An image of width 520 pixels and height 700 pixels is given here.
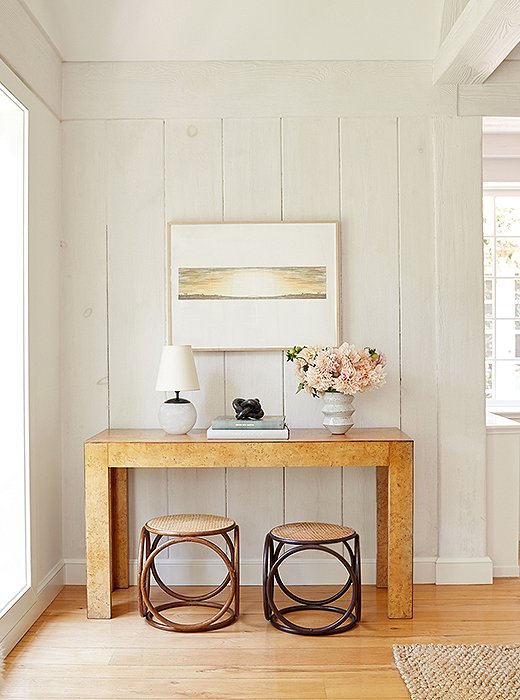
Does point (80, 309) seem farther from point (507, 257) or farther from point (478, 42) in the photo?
point (507, 257)

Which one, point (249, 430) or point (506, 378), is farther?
point (506, 378)

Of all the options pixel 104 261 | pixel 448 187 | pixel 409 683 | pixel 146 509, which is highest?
pixel 448 187

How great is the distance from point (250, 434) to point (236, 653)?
3.01 feet

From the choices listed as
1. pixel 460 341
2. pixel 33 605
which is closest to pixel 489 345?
pixel 460 341

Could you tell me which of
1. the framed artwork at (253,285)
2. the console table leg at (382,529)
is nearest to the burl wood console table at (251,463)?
the console table leg at (382,529)

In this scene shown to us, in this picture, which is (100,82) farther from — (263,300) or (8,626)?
(8,626)

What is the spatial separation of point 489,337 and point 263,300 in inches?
74.7

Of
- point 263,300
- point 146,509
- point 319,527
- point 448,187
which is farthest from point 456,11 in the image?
point 146,509

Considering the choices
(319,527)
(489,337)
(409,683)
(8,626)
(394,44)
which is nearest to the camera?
(409,683)

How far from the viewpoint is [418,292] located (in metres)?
4.20

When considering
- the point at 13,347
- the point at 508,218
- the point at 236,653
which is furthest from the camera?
the point at 508,218

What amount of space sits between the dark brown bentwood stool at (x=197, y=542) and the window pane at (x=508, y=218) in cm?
282

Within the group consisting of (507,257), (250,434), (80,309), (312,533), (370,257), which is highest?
(507,257)

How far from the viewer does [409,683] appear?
2916mm
